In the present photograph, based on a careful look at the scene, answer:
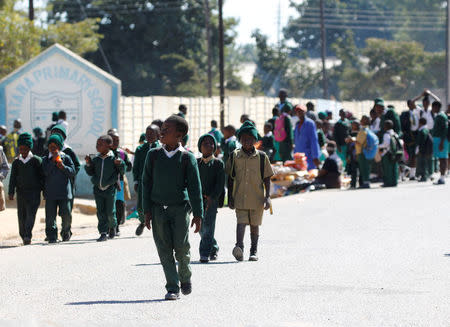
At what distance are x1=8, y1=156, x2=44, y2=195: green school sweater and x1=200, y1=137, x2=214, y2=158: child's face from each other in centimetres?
355

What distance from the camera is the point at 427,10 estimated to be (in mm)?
87750

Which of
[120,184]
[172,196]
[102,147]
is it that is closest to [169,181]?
[172,196]

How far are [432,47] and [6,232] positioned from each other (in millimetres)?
74313

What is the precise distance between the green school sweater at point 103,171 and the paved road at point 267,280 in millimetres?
805

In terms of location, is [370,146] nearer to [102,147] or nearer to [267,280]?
[102,147]

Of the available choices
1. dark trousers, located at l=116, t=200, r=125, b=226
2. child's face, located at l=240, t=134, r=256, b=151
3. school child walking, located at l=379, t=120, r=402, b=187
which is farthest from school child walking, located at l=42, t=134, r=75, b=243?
school child walking, located at l=379, t=120, r=402, b=187

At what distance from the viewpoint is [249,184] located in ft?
35.1

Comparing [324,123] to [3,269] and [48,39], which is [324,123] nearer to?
[3,269]

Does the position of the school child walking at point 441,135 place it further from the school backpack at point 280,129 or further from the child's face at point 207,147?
the child's face at point 207,147

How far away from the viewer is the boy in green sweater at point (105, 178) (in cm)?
1365

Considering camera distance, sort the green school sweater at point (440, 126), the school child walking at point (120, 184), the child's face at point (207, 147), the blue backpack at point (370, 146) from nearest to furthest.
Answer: the child's face at point (207, 147) < the school child walking at point (120, 184) < the blue backpack at point (370, 146) < the green school sweater at point (440, 126)

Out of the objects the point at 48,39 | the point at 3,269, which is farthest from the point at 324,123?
the point at 48,39

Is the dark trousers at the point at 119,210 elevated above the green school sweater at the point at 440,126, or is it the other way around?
the green school sweater at the point at 440,126

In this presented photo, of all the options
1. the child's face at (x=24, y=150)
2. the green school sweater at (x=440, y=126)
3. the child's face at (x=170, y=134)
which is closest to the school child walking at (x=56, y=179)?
the child's face at (x=24, y=150)
